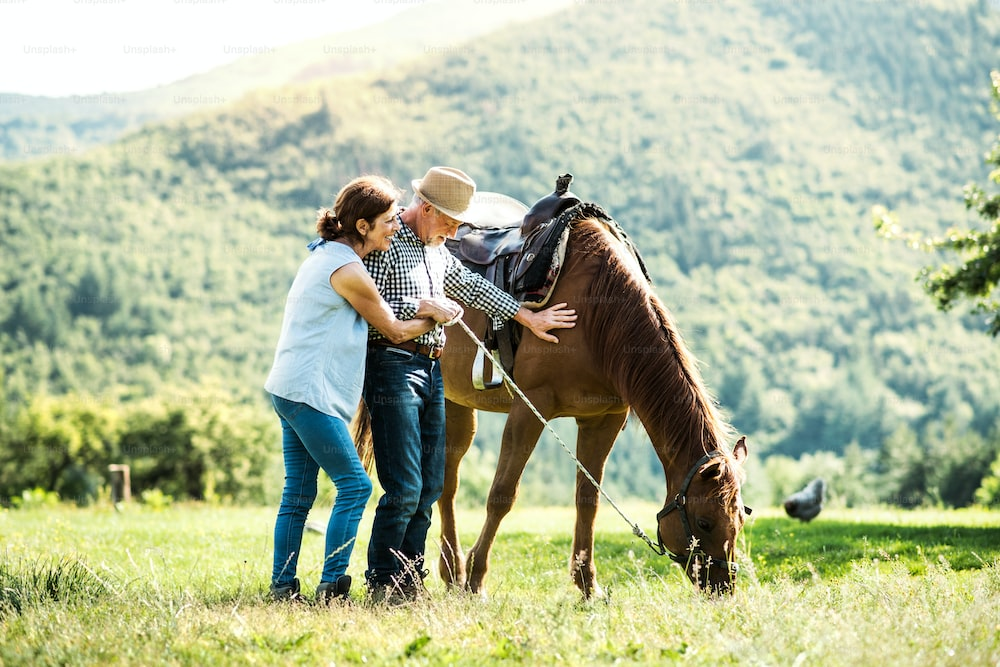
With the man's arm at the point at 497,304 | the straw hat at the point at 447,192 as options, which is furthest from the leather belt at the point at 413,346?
the straw hat at the point at 447,192

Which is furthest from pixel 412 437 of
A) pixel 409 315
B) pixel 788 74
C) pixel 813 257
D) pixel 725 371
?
pixel 788 74

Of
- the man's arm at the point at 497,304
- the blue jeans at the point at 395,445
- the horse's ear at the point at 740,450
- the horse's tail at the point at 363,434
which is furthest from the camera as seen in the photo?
the horse's tail at the point at 363,434

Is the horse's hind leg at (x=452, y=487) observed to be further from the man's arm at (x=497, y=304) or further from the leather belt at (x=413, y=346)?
the leather belt at (x=413, y=346)

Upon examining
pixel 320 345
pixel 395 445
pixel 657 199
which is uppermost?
pixel 657 199

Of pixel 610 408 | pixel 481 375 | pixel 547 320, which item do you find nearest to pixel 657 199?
pixel 481 375

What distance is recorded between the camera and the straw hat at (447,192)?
4797 millimetres

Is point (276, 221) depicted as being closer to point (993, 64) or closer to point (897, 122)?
point (897, 122)

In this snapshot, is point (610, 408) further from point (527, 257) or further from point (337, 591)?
point (337, 591)

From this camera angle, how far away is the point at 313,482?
4.82 meters

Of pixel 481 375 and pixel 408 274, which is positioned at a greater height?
pixel 408 274

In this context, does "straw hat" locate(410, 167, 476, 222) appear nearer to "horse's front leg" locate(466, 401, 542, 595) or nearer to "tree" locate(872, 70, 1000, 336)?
"horse's front leg" locate(466, 401, 542, 595)

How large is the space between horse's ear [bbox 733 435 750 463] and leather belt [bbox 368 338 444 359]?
177 centimetres

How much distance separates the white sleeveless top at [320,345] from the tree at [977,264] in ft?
24.9

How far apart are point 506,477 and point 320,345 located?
1619 millimetres
